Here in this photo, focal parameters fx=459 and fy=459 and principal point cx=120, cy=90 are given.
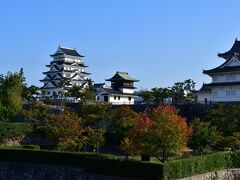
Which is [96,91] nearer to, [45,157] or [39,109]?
[39,109]

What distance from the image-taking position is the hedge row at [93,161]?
22.8 m

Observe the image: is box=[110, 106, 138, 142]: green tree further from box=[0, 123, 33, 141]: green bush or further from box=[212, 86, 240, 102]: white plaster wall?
box=[212, 86, 240, 102]: white plaster wall

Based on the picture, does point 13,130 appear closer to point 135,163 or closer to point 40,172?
point 40,172

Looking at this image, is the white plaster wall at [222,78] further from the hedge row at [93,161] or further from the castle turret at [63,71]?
the castle turret at [63,71]

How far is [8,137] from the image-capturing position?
39.8 metres

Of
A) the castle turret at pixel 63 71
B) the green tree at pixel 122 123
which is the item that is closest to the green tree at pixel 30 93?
the castle turret at pixel 63 71

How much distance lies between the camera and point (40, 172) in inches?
1152

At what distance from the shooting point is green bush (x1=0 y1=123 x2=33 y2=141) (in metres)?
39.5

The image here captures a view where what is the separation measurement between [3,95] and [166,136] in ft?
83.1

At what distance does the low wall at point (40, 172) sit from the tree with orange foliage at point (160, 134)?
9.47 feet

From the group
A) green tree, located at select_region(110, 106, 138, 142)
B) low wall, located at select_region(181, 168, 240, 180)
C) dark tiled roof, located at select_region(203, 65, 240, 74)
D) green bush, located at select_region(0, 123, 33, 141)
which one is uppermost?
dark tiled roof, located at select_region(203, 65, 240, 74)

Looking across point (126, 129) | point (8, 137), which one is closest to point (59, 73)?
point (8, 137)

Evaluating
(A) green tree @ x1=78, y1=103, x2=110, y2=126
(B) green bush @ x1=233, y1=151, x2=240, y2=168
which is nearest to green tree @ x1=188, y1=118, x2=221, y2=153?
(B) green bush @ x1=233, y1=151, x2=240, y2=168

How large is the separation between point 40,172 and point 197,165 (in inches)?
416
